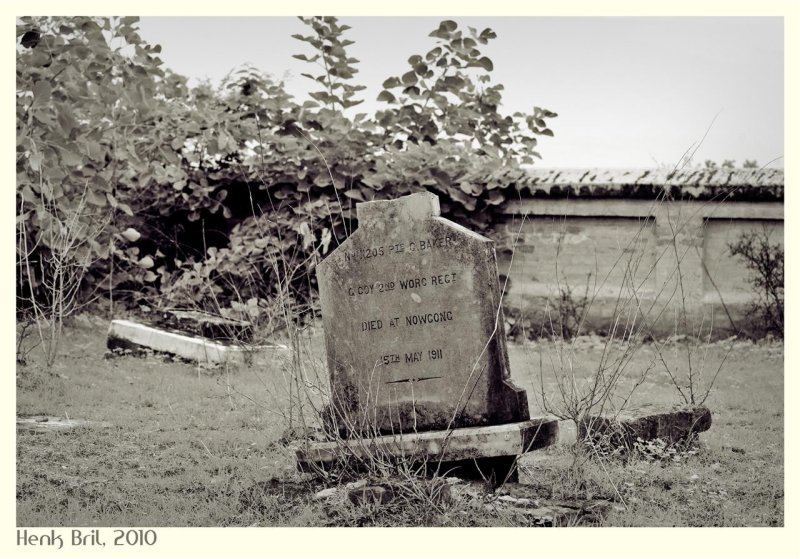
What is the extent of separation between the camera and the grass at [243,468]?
14.5ft

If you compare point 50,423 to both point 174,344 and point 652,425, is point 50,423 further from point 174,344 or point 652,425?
point 652,425

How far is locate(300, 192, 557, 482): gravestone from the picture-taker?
4789mm

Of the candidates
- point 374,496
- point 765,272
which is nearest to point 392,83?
point 765,272

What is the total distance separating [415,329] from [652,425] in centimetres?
171

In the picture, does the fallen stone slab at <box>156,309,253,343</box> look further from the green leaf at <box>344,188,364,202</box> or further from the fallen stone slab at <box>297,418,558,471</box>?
the fallen stone slab at <box>297,418,558,471</box>

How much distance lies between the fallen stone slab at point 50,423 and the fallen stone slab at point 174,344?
5.05 ft

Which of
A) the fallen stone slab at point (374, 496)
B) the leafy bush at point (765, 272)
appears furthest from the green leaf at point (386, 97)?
the fallen stone slab at point (374, 496)

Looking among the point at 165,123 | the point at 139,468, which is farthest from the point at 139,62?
the point at 139,468

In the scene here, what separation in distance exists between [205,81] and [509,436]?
7700 mm

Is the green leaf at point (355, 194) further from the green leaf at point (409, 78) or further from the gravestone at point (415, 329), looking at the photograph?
the gravestone at point (415, 329)

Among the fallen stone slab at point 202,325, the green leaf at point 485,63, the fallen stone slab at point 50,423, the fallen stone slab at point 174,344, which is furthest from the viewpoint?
the green leaf at point 485,63

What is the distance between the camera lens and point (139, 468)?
5.20 meters

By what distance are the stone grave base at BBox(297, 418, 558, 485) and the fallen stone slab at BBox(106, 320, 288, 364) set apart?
9.36 ft

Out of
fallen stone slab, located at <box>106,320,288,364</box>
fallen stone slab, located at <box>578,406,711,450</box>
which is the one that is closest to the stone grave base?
fallen stone slab, located at <box>578,406,711,450</box>
